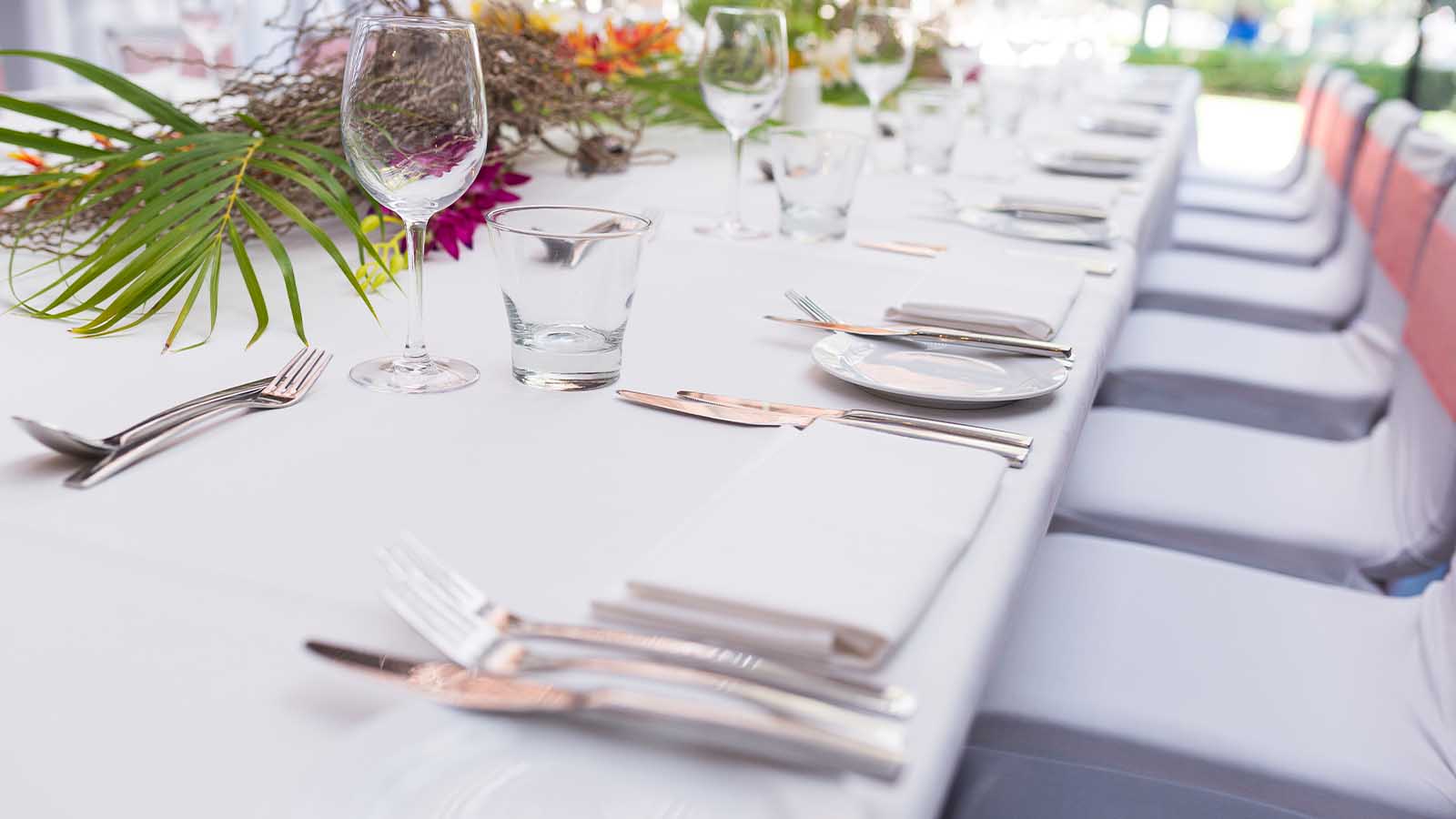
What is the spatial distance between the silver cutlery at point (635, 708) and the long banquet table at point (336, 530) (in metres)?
0.01

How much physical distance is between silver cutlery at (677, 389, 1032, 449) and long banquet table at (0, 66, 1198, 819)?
0.02 meters

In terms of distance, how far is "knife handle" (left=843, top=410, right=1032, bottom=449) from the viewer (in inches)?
29.7

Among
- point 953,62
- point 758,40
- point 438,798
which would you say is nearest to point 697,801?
point 438,798

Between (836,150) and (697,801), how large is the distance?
37.1 inches

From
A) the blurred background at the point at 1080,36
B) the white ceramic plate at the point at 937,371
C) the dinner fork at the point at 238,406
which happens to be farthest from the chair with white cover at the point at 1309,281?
the dinner fork at the point at 238,406

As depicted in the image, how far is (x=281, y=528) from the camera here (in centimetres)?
60

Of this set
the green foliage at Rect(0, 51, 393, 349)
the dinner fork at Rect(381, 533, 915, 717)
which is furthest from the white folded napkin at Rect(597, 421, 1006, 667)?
the green foliage at Rect(0, 51, 393, 349)

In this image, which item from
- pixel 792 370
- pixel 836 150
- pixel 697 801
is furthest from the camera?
pixel 836 150

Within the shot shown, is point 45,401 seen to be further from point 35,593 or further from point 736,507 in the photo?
point 736,507

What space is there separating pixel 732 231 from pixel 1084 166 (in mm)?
806

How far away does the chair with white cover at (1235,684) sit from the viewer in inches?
35.5

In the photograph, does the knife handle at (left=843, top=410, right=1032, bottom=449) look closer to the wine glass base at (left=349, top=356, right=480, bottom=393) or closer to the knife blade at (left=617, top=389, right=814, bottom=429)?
the knife blade at (left=617, top=389, right=814, bottom=429)

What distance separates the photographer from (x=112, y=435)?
0.70m

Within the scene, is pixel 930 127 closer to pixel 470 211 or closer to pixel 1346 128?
pixel 470 211
